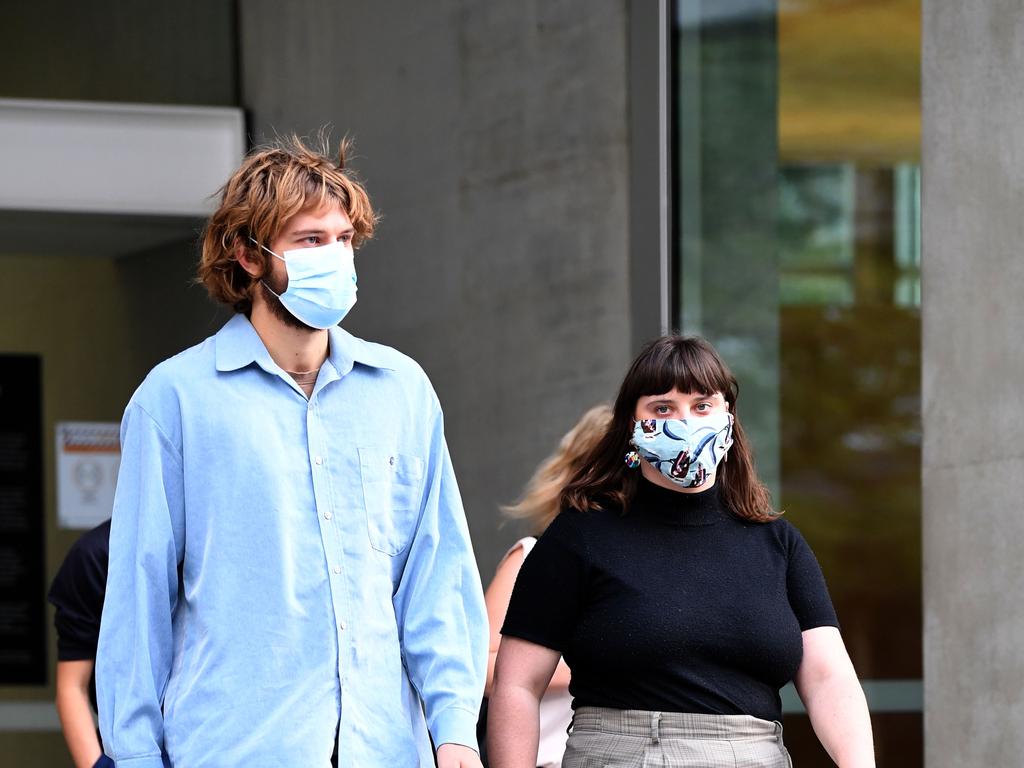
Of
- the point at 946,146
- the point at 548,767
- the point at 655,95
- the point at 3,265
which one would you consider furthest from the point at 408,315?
the point at 548,767

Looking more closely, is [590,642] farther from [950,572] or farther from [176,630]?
[950,572]

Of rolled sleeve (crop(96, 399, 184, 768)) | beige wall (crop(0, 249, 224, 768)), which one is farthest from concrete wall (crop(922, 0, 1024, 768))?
beige wall (crop(0, 249, 224, 768))

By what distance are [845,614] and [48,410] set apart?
16.0ft

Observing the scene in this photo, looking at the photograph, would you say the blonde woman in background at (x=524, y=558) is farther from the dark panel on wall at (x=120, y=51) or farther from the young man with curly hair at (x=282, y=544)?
the dark panel on wall at (x=120, y=51)

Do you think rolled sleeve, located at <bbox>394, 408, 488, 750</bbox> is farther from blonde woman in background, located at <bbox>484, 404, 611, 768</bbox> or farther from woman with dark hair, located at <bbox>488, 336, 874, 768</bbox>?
blonde woman in background, located at <bbox>484, 404, 611, 768</bbox>

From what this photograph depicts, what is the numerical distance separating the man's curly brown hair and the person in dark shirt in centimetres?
139

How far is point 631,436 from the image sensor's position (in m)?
3.75

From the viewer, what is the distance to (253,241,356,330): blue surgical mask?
3.22 m

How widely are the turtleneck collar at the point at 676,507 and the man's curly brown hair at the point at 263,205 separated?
0.90 m

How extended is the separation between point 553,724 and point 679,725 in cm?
97

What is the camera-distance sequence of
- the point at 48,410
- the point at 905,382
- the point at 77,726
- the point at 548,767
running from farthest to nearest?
the point at 48,410, the point at 905,382, the point at 77,726, the point at 548,767

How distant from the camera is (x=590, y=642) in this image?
3555mm

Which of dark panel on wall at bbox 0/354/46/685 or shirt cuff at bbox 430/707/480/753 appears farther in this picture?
dark panel on wall at bbox 0/354/46/685

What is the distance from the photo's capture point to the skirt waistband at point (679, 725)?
348 centimetres
